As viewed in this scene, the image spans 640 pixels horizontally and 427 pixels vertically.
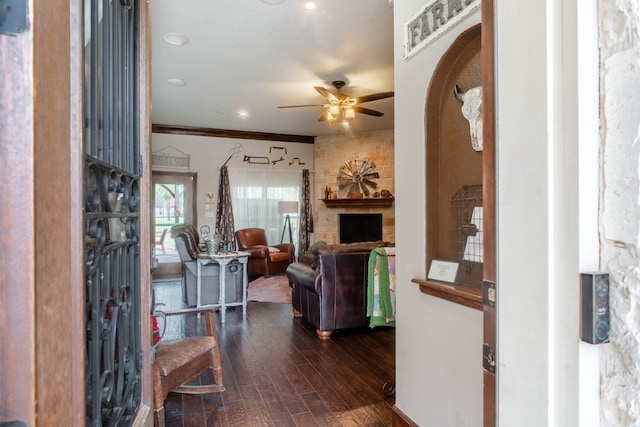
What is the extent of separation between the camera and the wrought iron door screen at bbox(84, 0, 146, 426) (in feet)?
2.66

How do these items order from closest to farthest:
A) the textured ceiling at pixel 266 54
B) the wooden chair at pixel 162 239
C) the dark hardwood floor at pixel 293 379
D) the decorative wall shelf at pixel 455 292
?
1. the decorative wall shelf at pixel 455 292
2. the dark hardwood floor at pixel 293 379
3. the textured ceiling at pixel 266 54
4. the wooden chair at pixel 162 239

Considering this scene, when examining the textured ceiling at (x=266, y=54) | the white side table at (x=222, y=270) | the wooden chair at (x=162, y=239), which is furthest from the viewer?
the wooden chair at (x=162, y=239)

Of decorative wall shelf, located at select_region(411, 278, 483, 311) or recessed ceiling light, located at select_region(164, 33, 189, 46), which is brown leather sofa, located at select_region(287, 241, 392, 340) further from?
recessed ceiling light, located at select_region(164, 33, 189, 46)

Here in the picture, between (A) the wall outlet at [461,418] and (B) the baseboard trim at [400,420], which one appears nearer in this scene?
(A) the wall outlet at [461,418]

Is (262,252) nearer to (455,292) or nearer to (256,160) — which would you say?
(256,160)

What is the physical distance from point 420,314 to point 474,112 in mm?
1038

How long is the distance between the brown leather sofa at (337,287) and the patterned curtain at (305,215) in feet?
13.4

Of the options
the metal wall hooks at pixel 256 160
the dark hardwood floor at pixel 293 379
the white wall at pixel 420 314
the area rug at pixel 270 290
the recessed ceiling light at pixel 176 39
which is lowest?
the dark hardwood floor at pixel 293 379

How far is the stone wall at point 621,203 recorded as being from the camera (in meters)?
0.51

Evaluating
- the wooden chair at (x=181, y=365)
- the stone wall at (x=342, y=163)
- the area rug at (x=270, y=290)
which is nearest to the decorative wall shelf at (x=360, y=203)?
the stone wall at (x=342, y=163)

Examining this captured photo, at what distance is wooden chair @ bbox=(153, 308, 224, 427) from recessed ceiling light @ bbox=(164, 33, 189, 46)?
2575 millimetres

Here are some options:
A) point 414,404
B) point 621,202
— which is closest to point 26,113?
point 621,202

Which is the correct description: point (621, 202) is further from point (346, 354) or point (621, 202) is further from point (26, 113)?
point (346, 354)

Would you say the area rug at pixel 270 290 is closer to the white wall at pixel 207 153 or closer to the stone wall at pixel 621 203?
the white wall at pixel 207 153
